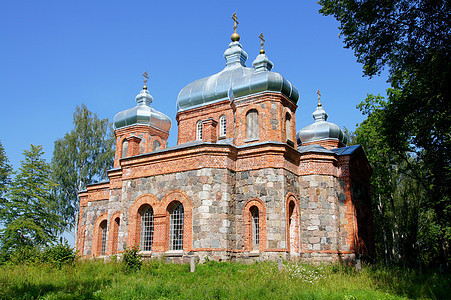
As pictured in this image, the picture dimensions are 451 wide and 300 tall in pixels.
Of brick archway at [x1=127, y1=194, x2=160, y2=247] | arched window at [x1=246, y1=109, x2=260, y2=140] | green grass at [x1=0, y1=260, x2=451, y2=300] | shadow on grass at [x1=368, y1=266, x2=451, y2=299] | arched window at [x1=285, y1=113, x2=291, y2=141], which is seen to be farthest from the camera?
arched window at [x1=285, y1=113, x2=291, y2=141]

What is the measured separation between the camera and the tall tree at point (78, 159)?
2806 cm

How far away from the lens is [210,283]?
10969 millimetres

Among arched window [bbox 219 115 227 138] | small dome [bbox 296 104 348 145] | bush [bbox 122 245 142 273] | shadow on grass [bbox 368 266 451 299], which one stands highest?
small dome [bbox 296 104 348 145]

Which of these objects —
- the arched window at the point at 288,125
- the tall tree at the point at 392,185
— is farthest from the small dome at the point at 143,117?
the tall tree at the point at 392,185

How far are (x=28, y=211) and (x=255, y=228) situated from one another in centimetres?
1192

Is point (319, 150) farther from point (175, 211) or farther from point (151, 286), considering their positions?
point (151, 286)

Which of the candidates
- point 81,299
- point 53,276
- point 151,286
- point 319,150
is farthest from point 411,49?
point 53,276

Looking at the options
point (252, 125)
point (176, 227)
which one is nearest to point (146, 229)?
point (176, 227)

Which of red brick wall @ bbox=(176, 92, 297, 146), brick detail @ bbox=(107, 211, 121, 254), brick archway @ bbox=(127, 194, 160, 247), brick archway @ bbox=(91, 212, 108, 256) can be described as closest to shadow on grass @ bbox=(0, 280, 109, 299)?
brick archway @ bbox=(127, 194, 160, 247)

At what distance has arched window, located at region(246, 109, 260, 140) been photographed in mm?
16522

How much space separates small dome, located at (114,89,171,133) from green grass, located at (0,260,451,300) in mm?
9598

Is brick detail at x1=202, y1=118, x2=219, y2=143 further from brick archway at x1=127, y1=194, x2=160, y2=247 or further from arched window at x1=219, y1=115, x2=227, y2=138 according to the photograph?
arched window at x1=219, y1=115, x2=227, y2=138

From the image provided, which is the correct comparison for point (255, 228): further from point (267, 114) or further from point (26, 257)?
point (26, 257)

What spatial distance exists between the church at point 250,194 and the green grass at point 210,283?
143 centimetres
